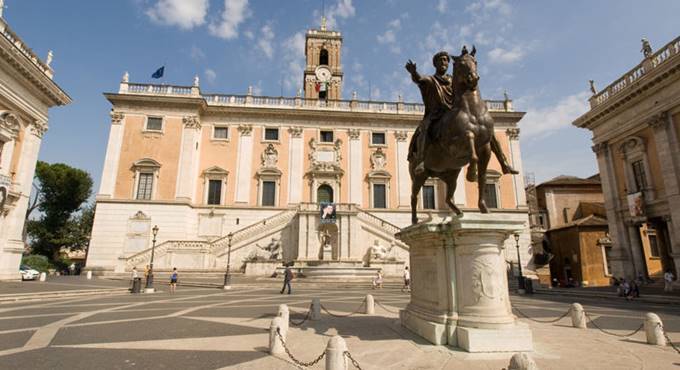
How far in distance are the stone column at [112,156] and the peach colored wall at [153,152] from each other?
28 centimetres

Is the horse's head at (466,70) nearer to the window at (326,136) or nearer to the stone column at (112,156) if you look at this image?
the window at (326,136)

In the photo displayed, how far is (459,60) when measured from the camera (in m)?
5.53

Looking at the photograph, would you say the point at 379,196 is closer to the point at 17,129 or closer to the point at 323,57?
the point at 323,57

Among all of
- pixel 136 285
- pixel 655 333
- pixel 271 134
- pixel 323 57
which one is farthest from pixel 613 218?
pixel 323 57

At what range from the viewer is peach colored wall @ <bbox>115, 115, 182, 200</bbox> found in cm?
2730

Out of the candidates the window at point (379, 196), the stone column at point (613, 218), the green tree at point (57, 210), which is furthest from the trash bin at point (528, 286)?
the green tree at point (57, 210)

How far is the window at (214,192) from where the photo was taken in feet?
94.6

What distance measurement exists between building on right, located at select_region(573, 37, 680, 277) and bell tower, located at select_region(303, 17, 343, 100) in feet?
Answer: 84.2

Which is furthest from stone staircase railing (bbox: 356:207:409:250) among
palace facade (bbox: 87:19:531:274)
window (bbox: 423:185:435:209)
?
window (bbox: 423:185:435:209)

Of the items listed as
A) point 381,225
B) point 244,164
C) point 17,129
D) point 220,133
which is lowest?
point 381,225

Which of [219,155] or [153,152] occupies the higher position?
[219,155]

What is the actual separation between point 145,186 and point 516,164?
108 ft

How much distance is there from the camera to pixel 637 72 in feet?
68.8

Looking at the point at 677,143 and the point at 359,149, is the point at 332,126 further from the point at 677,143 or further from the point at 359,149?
the point at 677,143
